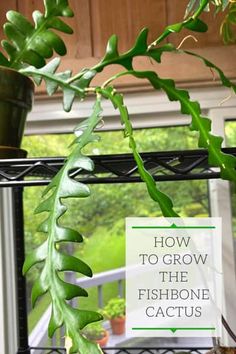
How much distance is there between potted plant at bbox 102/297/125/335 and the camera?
44.8 inches

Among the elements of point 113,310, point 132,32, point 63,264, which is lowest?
point 113,310

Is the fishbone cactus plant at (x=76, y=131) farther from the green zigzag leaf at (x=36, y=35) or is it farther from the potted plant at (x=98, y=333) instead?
the potted plant at (x=98, y=333)

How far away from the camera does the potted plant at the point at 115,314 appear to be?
44.8 inches

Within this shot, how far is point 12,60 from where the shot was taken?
721 millimetres

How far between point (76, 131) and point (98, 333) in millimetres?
727

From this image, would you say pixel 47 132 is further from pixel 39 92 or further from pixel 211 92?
pixel 211 92

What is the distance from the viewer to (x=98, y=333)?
1130 mm

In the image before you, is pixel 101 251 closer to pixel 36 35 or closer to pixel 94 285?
pixel 94 285

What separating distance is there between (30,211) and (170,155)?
2.20ft

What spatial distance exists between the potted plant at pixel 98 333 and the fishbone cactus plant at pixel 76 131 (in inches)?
25.1

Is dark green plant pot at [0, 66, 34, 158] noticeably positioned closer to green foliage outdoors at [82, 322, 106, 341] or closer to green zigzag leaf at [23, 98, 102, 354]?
green zigzag leaf at [23, 98, 102, 354]

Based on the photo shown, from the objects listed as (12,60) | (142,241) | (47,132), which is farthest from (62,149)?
(142,241)

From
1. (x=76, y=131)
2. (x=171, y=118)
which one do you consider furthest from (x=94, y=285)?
(x=76, y=131)

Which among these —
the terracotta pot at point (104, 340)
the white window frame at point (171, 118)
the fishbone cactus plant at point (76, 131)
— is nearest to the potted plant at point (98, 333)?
the terracotta pot at point (104, 340)
